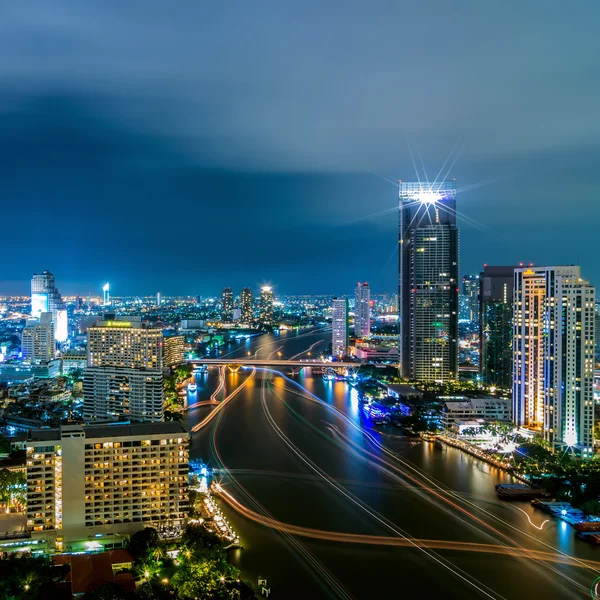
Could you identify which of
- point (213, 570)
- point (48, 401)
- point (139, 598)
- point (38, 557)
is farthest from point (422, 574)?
point (48, 401)


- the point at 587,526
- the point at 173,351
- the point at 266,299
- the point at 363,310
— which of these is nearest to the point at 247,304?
the point at 266,299

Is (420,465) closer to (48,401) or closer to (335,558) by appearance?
(335,558)

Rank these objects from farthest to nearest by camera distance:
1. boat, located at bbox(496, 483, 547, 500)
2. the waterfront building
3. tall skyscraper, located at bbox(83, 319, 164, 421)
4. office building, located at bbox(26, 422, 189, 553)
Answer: the waterfront building → tall skyscraper, located at bbox(83, 319, 164, 421) → boat, located at bbox(496, 483, 547, 500) → office building, located at bbox(26, 422, 189, 553)

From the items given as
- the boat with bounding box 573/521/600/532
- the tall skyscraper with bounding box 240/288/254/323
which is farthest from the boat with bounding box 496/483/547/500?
the tall skyscraper with bounding box 240/288/254/323

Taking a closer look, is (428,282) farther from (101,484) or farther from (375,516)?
(101,484)

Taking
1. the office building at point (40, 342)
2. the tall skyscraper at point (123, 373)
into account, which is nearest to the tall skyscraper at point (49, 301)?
the office building at point (40, 342)

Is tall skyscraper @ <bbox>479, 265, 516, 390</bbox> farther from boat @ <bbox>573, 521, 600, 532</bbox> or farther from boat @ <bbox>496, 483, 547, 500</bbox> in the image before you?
boat @ <bbox>573, 521, 600, 532</bbox>

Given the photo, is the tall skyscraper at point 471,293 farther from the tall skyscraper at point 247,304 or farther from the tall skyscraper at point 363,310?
the tall skyscraper at point 247,304
